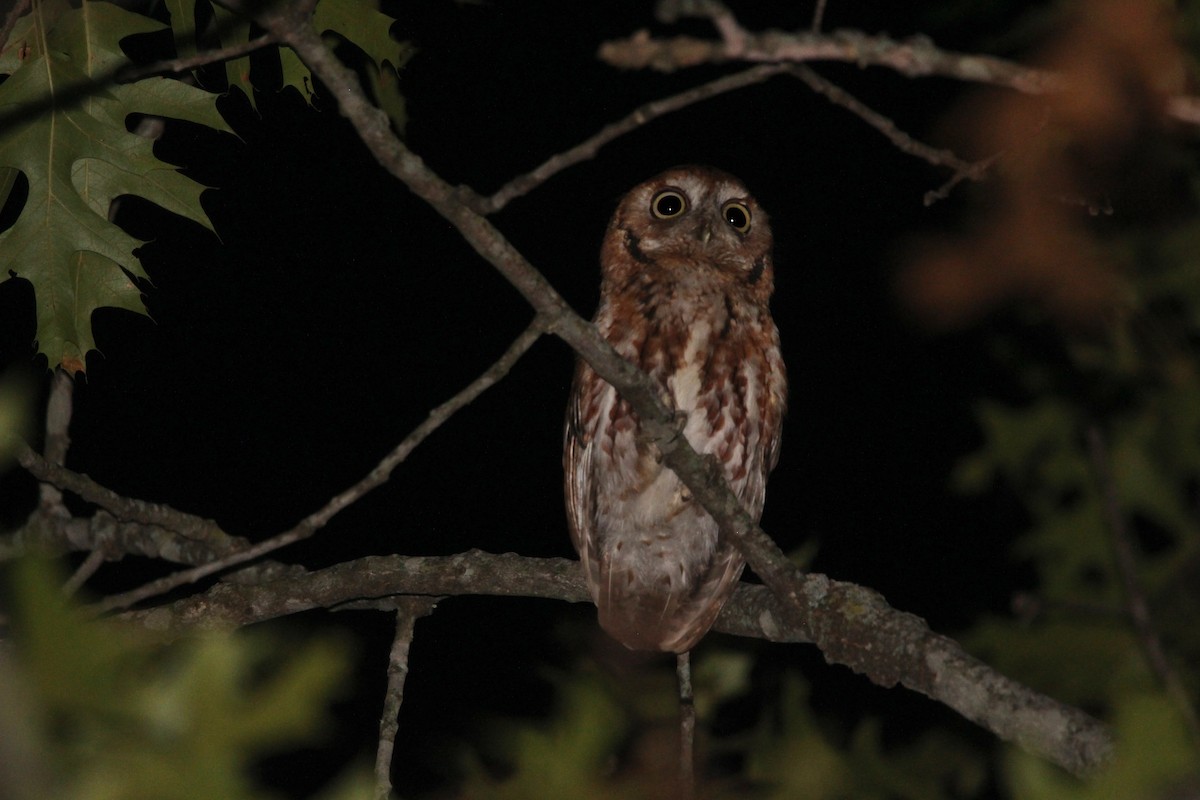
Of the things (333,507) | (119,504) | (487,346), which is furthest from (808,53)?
(487,346)

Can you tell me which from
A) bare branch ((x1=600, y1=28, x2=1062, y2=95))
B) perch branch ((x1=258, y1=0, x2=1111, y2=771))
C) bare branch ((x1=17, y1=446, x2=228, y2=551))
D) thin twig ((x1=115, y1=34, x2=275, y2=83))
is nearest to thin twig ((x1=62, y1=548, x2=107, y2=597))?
bare branch ((x1=17, y1=446, x2=228, y2=551))

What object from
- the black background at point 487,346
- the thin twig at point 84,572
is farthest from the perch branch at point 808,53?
the black background at point 487,346

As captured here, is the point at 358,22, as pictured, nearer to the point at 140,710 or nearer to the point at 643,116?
the point at 643,116

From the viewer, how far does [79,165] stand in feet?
8.54

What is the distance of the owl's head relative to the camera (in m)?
3.71

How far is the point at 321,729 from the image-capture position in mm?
759

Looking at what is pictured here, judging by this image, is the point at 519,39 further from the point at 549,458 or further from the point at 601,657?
the point at 601,657

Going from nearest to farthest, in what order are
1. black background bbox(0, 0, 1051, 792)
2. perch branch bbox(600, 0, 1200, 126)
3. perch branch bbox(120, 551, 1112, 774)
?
perch branch bbox(600, 0, 1200, 126)
perch branch bbox(120, 551, 1112, 774)
black background bbox(0, 0, 1051, 792)

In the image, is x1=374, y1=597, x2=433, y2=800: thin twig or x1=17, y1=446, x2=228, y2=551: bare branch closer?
x1=374, y1=597, x2=433, y2=800: thin twig

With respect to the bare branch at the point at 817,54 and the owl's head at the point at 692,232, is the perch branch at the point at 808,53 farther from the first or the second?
the owl's head at the point at 692,232

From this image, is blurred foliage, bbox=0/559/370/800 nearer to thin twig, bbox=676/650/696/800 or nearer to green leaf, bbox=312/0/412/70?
thin twig, bbox=676/650/696/800

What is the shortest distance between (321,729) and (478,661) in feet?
18.4

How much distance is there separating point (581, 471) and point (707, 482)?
4.04ft

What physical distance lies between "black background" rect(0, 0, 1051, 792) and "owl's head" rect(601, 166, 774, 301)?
1.60ft
